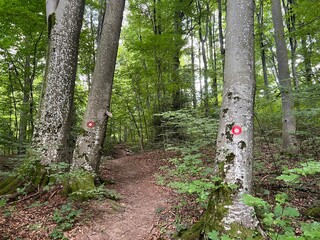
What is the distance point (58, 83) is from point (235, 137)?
4.11 m

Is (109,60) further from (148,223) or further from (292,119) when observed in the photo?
(292,119)

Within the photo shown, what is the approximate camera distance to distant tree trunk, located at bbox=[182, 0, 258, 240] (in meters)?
2.69

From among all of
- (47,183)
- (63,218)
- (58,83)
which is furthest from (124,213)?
(58,83)

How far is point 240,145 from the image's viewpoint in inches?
115

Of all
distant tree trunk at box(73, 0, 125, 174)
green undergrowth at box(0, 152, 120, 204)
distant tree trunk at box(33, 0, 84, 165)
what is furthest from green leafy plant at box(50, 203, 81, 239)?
distant tree trunk at box(33, 0, 84, 165)

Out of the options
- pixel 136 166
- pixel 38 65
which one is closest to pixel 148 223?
pixel 136 166

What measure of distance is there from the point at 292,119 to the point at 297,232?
213 inches

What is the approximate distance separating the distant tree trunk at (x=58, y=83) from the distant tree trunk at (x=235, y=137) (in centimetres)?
350

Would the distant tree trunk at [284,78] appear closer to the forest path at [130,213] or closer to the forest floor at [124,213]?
the forest floor at [124,213]

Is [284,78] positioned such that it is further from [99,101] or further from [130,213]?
[130,213]

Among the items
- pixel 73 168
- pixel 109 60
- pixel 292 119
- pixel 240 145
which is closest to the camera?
pixel 240 145

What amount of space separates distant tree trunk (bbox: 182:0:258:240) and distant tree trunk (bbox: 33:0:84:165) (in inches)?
138

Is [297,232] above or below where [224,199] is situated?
below

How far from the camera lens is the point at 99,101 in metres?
5.26
